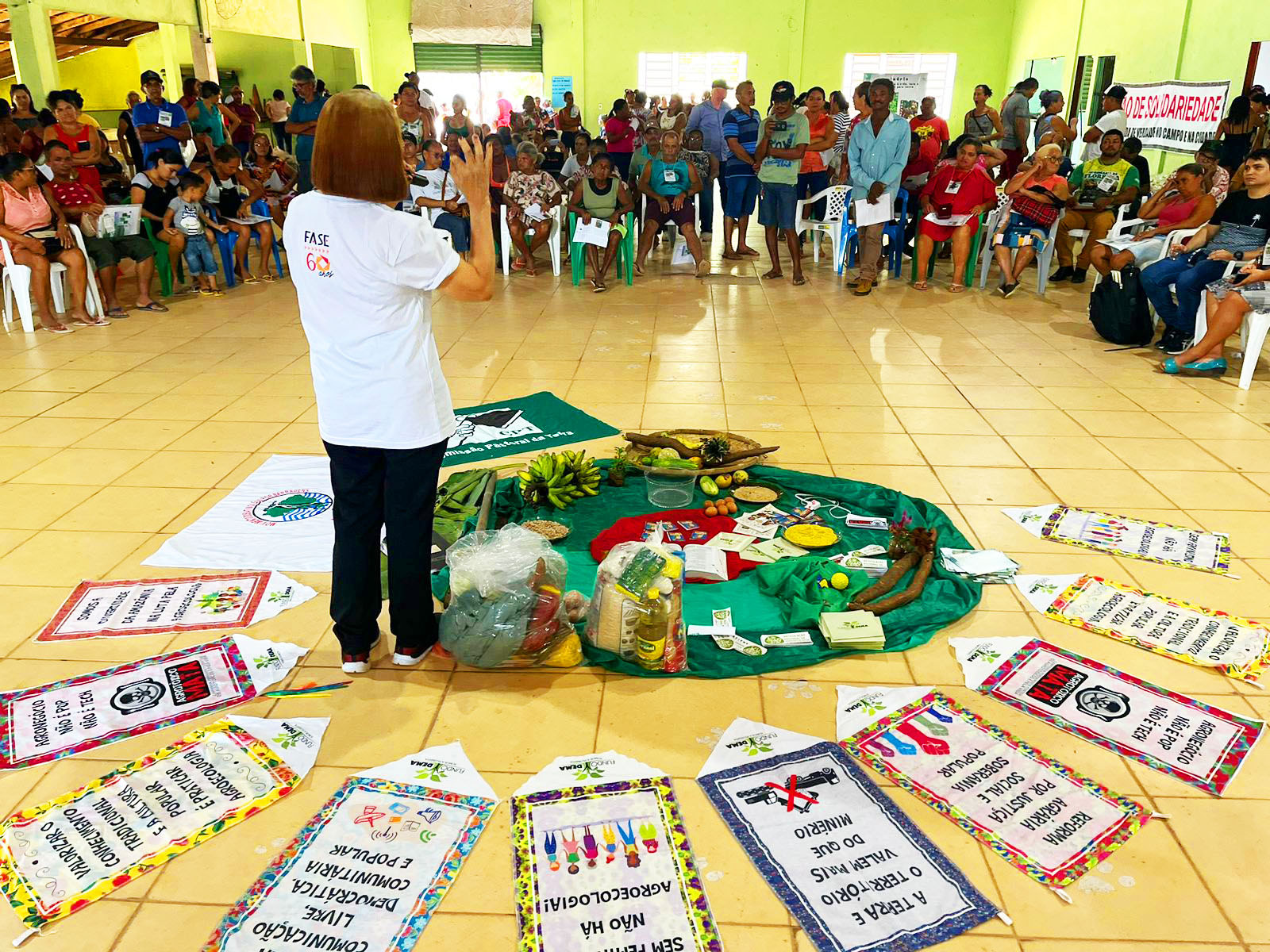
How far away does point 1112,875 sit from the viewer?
1978 mm

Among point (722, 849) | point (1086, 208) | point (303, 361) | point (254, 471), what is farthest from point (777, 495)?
point (1086, 208)

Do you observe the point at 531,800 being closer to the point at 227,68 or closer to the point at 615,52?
the point at 227,68

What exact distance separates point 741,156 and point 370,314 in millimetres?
6719

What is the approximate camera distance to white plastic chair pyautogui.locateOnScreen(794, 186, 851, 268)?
823cm

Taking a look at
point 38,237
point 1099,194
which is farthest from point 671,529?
point 1099,194

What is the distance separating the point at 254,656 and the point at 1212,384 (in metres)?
5.19

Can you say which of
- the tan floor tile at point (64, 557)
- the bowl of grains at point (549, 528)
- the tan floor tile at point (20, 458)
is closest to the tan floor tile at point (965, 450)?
the bowl of grains at point (549, 528)

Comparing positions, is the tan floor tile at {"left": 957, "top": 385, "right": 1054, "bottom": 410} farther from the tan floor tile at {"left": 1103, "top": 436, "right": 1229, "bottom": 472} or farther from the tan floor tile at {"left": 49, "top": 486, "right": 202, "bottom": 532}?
the tan floor tile at {"left": 49, "top": 486, "right": 202, "bottom": 532}

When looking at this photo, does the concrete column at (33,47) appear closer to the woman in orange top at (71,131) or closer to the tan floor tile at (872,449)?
the woman in orange top at (71,131)

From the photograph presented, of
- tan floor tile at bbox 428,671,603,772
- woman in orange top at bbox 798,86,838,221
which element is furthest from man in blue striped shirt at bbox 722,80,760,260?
tan floor tile at bbox 428,671,603,772

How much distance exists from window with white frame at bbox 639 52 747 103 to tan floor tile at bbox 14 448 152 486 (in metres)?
12.7

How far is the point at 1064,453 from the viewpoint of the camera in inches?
170

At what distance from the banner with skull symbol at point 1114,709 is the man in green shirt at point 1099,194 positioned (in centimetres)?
598

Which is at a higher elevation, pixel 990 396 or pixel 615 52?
pixel 615 52
